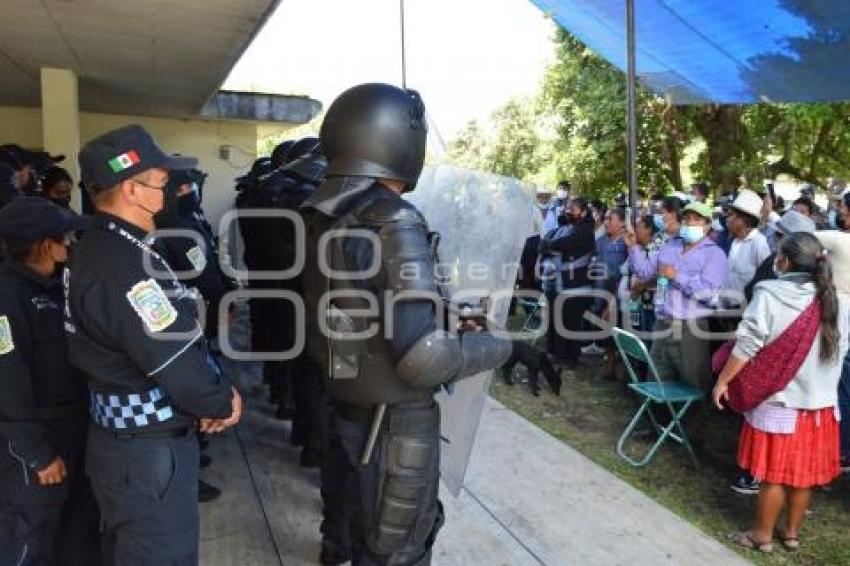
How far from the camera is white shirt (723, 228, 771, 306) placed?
205 inches

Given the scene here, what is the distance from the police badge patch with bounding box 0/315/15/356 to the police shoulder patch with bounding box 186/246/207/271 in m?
1.20

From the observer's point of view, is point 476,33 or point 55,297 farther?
point 476,33

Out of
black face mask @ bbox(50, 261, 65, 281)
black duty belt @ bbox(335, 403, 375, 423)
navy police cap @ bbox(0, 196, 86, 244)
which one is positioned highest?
navy police cap @ bbox(0, 196, 86, 244)

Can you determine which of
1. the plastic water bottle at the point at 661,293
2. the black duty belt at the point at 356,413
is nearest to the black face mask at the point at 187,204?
the black duty belt at the point at 356,413

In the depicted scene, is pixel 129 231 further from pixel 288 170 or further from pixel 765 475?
pixel 765 475

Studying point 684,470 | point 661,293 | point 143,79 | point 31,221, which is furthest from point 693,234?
point 143,79

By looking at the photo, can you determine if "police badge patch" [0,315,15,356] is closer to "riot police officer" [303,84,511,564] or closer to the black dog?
"riot police officer" [303,84,511,564]

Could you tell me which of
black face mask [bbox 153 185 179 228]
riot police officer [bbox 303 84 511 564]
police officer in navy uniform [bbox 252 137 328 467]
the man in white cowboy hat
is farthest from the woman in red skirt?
black face mask [bbox 153 185 179 228]

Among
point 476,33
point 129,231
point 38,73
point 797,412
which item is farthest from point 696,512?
point 476,33

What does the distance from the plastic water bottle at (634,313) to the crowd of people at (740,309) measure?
0.03 ft

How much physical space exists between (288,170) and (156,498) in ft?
7.23

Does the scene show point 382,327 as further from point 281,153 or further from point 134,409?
point 281,153

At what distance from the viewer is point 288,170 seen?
376 centimetres

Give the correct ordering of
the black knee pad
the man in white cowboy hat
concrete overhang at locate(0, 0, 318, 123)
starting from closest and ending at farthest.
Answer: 1. the black knee pad
2. concrete overhang at locate(0, 0, 318, 123)
3. the man in white cowboy hat
